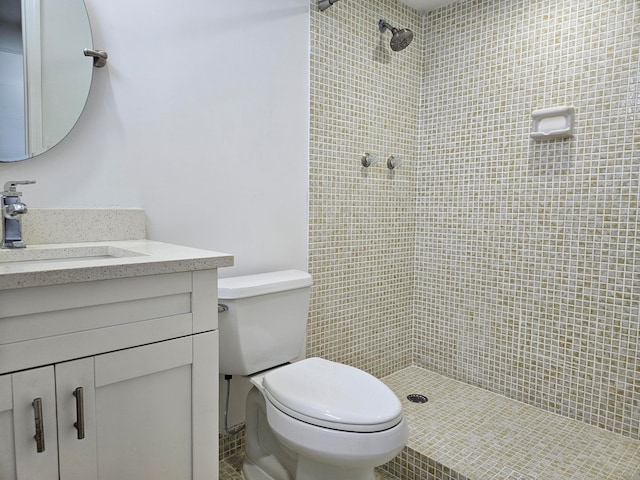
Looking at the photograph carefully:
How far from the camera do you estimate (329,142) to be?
6.86ft

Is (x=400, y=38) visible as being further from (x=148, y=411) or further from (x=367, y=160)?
A: (x=148, y=411)

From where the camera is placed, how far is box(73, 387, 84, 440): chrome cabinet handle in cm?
92

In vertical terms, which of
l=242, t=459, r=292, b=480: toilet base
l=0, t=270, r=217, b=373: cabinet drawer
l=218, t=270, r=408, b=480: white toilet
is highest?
l=0, t=270, r=217, b=373: cabinet drawer

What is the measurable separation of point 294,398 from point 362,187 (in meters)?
1.20

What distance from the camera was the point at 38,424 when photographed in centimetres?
88

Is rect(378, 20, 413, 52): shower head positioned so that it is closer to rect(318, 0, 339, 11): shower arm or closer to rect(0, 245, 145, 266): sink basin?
rect(318, 0, 339, 11): shower arm

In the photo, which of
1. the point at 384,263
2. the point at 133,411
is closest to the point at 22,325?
the point at 133,411

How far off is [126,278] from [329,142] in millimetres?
1326

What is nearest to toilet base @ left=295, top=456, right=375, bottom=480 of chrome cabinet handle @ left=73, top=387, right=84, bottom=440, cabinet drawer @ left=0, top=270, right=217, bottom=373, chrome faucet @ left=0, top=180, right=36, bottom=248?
cabinet drawer @ left=0, top=270, right=217, bottom=373

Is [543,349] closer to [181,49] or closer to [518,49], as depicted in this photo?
[518,49]

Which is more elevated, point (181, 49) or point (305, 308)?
point (181, 49)

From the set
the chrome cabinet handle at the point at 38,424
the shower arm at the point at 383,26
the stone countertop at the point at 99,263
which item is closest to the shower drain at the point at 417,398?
the stone countertop at the point at 99,263

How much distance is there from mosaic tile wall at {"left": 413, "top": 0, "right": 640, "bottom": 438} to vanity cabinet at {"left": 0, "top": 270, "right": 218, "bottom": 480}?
1628 millimetres

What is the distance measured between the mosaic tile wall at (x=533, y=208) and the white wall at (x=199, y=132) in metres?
0.89
